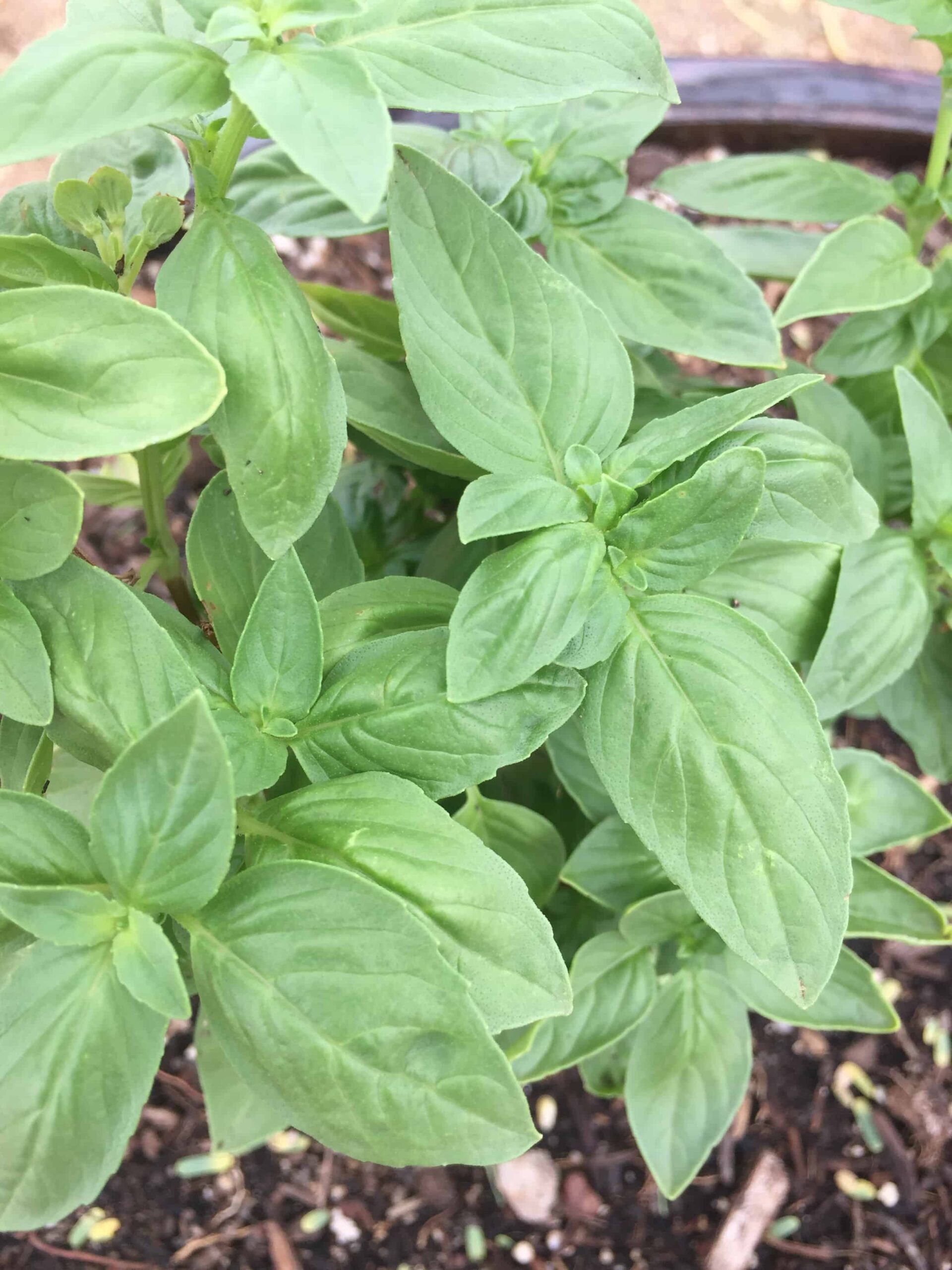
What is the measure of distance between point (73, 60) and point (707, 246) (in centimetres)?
60

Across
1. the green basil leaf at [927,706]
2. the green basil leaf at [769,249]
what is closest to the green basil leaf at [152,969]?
the green basil leaf at [927,706]

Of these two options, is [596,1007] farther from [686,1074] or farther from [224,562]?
[224,562]

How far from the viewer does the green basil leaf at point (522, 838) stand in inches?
39.1

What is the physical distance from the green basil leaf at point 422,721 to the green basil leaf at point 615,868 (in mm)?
289

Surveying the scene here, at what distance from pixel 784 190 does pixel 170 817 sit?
955mm

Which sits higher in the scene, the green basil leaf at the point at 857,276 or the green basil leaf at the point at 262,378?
the green basil leaf at the point at 262,378

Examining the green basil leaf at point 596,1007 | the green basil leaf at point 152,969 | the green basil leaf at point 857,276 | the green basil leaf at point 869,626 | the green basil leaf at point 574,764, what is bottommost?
the green basil leaf at point 596,1007

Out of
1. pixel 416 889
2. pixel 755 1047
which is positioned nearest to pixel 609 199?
pixel 416 889

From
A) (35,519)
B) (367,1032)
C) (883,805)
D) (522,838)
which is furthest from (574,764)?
(35,519)

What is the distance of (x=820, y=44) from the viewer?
219 cm

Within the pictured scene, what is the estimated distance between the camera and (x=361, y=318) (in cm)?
112

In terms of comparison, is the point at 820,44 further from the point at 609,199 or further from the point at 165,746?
the point at 165,746

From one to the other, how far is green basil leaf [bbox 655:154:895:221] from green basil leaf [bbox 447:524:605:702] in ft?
1.94

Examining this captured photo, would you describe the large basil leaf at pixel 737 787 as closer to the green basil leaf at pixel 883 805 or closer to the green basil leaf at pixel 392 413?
the green basil leaf at pixel 392 413
